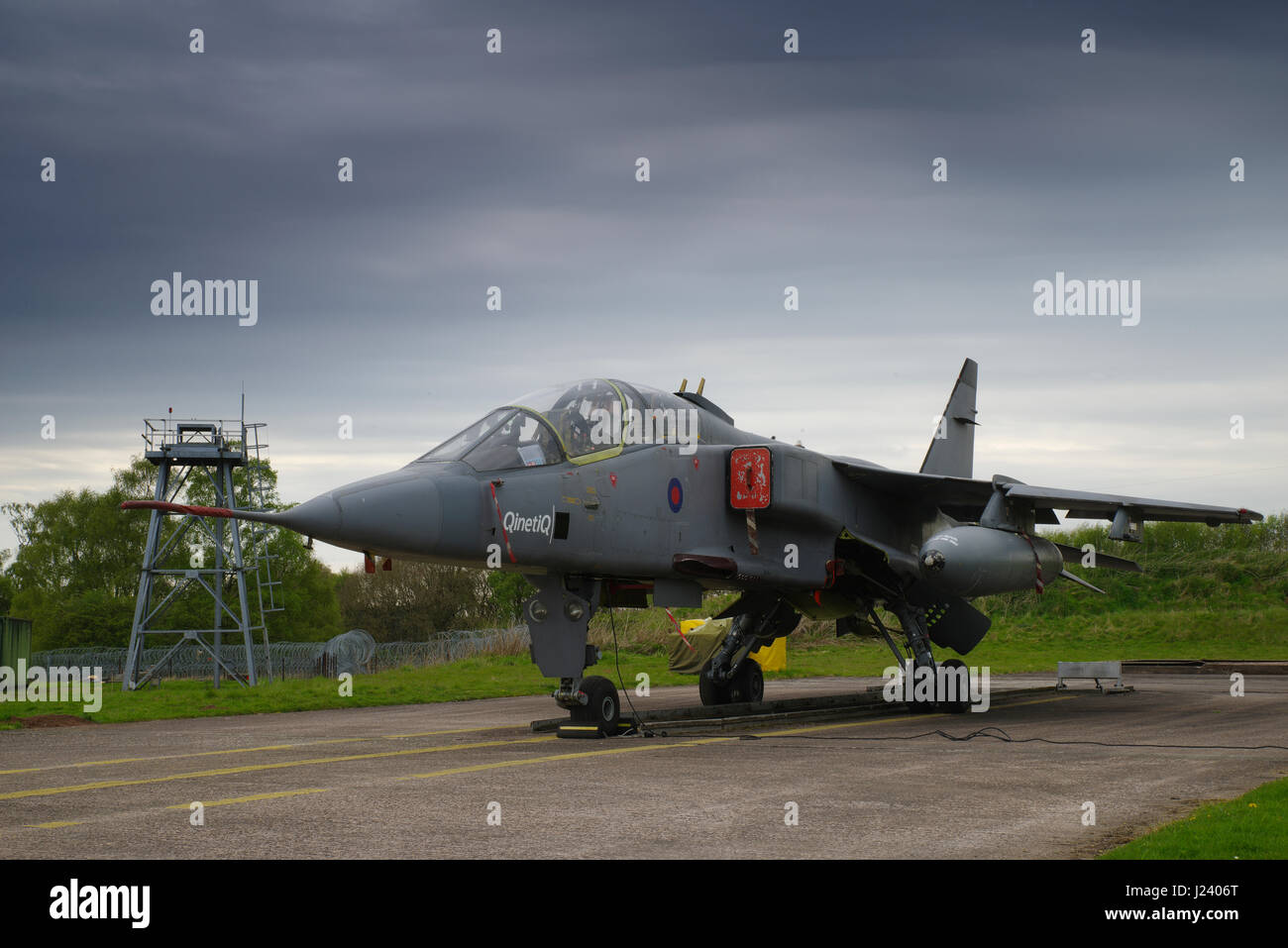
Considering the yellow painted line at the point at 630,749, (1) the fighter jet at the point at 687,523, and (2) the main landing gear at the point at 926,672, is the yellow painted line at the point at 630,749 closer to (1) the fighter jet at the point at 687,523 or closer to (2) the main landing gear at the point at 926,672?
(2) the main landing gear at the point at 926,672

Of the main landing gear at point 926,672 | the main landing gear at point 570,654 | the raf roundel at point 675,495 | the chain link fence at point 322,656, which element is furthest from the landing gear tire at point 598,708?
the chain link fence at point 322,656

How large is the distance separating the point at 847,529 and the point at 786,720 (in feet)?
9.69

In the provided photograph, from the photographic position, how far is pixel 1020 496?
1703cm

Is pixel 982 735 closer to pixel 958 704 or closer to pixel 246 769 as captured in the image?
pixel 958 704

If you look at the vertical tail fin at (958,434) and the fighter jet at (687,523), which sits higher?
the vertical tail fin at (958,434)

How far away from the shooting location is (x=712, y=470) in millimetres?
14641

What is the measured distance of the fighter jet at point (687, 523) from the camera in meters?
11.6

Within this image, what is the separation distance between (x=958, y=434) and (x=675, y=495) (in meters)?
10.4

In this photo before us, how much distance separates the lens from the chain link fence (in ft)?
125

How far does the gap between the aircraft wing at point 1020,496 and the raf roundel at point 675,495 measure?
11.4ft

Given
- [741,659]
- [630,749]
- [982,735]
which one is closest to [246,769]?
[630,749]

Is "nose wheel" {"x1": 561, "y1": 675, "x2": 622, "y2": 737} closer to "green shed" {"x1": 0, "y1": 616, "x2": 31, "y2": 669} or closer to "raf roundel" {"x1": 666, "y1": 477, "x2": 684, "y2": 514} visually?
"raf roundel" {"x1": 666, "y1": 477, "x2": 684, "y2": 514}
